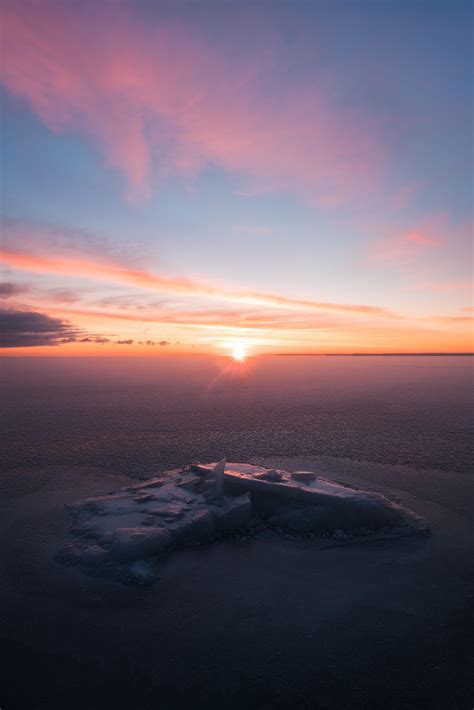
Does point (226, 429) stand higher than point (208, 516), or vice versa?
point (208, 516)

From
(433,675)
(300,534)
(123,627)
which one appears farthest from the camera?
(300,534)

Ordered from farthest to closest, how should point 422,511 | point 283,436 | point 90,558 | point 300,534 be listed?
point 283,436, point 422,511, point 300,534, point 90,558

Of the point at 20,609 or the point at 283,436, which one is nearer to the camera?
the point at 20,609

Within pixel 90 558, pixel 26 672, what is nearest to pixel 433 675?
pixel 26 672

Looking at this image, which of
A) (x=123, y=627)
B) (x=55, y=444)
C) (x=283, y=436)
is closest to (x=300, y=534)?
(x=123, y=627)

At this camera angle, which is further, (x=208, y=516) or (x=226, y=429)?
(x=226, y=429)

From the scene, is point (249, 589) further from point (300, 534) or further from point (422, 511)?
point (422, 511)

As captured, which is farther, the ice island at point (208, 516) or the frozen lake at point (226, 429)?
the frozen lake at point (226, 429)

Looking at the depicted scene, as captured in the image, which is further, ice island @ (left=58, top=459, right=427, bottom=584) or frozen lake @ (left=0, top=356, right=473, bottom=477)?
frozen lake @ (left=0, top=356, right=473, bottom=477)
